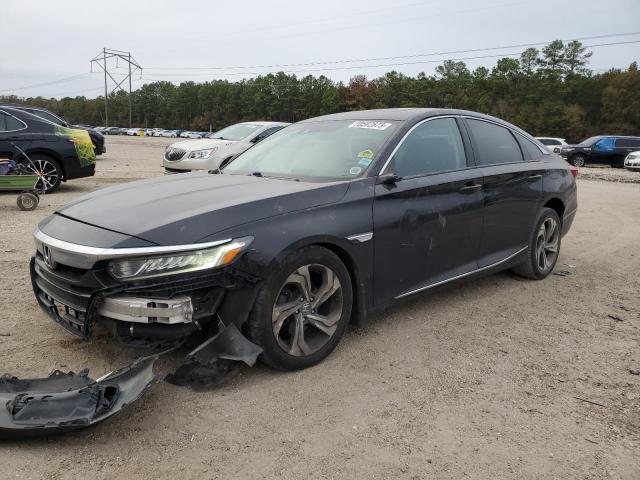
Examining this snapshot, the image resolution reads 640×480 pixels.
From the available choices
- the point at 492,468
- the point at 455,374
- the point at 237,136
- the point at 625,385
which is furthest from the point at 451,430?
the point at 237,136

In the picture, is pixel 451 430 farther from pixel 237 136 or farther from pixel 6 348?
pixel 237 136

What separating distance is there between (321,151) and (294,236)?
1.20m

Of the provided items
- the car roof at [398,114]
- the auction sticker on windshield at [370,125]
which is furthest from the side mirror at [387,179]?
the car roof at [398,114]

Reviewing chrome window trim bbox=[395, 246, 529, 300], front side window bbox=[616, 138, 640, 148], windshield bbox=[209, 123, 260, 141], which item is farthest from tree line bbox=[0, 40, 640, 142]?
chrome window trim bbox=[395, 246, 529, 300]

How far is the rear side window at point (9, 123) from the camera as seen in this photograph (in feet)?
32.1

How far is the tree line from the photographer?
67188mm

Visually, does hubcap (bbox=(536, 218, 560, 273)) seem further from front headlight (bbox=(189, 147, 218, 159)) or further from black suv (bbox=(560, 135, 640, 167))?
black suv (bbox=(560, 135, 640, 167))

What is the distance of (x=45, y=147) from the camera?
10.1 metres

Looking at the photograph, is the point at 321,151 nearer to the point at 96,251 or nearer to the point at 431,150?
the point at 431,150

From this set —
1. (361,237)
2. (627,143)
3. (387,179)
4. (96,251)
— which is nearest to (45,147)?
(96,251)

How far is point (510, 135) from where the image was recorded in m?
5.16

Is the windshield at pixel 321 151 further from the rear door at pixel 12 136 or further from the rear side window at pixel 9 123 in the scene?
the rear side window at pixel 9 123

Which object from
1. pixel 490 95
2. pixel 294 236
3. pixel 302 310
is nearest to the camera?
pixel 294 236

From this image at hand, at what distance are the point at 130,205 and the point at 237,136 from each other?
969cm
